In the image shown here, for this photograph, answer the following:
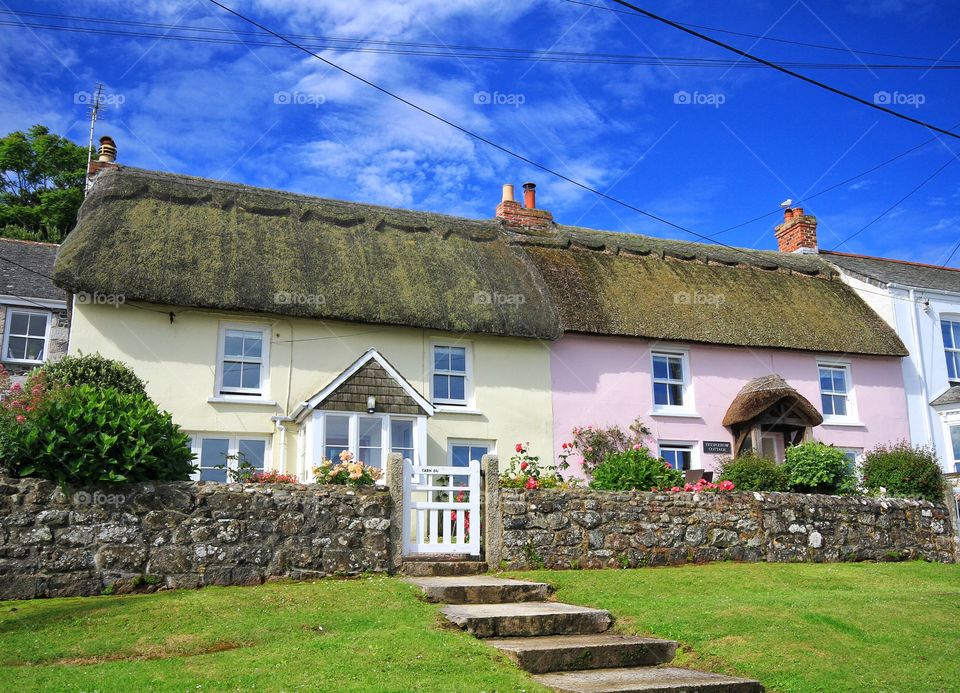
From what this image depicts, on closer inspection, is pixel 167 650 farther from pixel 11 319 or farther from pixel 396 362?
pixel 11 319

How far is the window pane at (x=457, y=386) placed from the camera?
1812 centimetres

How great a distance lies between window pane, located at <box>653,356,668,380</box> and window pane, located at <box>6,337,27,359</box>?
16.3 m

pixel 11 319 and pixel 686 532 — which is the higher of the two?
pixel 11 319

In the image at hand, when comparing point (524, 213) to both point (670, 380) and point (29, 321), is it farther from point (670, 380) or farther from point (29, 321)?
point (29, 321)

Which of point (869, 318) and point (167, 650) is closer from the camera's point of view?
point (167, 650)

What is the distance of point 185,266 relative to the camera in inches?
645

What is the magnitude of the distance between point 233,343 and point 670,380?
10069 mm

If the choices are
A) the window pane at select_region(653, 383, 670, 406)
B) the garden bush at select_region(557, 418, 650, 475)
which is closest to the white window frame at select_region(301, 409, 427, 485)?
the garden bush at select_region(557, 418, 650, 475)

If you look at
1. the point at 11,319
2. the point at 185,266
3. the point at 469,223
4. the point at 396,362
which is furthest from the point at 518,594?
the point at 11,319

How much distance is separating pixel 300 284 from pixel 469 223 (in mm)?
6176

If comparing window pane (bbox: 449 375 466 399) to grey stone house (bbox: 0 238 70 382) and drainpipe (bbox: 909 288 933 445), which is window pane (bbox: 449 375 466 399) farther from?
drainpipe (bbox: 909 288 933 445)

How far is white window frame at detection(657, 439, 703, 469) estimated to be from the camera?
19.6 m

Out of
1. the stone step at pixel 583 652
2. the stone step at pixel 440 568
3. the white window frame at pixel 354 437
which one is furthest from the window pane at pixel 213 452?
the stone step at pixel 583 652

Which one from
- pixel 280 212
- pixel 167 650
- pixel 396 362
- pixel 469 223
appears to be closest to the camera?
pixel 167 650
